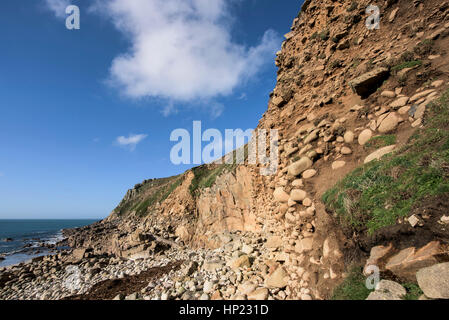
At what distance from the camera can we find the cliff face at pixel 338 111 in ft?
14.3

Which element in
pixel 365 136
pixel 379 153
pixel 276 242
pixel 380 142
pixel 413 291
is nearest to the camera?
pixel 413 291

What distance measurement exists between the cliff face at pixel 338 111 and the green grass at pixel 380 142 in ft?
0.07

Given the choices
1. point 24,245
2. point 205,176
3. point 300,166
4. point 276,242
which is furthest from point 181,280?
point 24,245

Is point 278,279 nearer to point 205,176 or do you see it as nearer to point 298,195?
point 298,195

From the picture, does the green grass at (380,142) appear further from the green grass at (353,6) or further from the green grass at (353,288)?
the green grass at (353,6)

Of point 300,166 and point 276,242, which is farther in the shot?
point 276,242

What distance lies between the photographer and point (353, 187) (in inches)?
166

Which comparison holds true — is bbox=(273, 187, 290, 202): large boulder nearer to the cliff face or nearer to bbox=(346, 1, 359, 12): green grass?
the cliff face

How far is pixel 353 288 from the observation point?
3229 mm

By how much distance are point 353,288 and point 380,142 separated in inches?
A: 150

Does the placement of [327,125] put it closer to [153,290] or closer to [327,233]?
[327,233]

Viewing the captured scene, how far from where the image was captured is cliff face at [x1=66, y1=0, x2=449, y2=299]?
14.3 ft
